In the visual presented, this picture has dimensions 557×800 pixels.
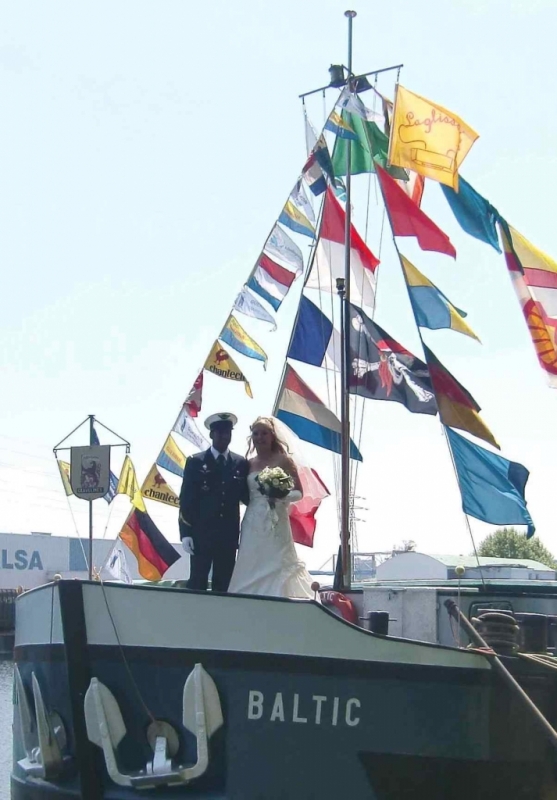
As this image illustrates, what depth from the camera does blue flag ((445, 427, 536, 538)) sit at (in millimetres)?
11727

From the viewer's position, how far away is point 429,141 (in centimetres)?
1309

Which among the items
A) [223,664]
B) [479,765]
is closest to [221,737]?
[223,664]

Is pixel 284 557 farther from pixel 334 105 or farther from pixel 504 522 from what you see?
pixel 334 105

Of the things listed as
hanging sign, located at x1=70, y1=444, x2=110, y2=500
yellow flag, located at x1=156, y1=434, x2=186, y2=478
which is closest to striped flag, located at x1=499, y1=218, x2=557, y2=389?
yellow flag, located at x1=156, y1=434, x2=186, y2=478

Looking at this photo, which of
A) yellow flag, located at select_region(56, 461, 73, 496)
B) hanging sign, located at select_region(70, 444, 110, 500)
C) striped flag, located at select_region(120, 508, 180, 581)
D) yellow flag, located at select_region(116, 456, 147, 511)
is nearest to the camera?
hanging sign, located at select_region(70, 444, 110, 500)

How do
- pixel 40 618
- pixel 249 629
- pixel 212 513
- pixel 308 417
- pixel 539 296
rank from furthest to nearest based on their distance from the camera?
pixel 308 417 < pixel 539 296 < pixel 212 513 < pixel 40 618 < pixel 249 629

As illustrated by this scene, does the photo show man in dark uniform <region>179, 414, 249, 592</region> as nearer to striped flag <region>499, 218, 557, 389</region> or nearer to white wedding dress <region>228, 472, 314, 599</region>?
white wedding dress <region>228, 472, 314, 599</region>

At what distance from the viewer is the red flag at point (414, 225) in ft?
43.6

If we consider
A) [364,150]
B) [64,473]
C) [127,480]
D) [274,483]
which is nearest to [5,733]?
[127,480]

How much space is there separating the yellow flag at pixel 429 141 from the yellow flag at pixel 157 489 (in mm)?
5169

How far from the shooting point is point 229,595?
28.7 ft

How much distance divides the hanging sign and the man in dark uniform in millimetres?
806

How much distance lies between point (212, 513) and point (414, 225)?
504cm

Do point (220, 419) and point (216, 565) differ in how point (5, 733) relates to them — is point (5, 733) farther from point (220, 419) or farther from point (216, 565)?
point (220, 419)
